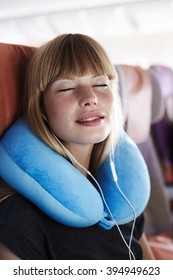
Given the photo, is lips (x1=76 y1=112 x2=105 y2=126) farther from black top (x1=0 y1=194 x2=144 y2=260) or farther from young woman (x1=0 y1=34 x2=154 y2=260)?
black top (x1=0 y1=194 x2=144 y2=260)

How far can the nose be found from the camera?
851 millimetres

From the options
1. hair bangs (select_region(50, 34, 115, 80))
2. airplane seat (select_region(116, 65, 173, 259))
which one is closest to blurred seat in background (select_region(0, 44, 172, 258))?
airplane seat (select_region(116, 65, 173, 259))

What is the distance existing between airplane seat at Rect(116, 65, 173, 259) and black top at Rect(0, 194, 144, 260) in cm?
32

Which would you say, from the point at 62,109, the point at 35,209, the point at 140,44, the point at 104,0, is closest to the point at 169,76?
the point at 140,44

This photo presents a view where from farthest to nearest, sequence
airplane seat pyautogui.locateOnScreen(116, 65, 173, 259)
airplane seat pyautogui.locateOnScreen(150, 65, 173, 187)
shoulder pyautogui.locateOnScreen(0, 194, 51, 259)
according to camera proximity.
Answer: airplane seat pyautogui.locateOnScreen(150, 65, 173, 187)
airplane seat pyautogui.locateOnScreen(116, 65, 173, 259)
shoulder pyautogui.locateOnScreen(0, 194, 51, 259)

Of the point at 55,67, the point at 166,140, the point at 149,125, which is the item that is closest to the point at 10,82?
the point at 55,67

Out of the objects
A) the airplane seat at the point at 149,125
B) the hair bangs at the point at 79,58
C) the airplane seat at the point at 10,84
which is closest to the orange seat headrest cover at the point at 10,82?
the airplane seat at the point at 10,84

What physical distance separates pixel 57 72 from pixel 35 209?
30cm

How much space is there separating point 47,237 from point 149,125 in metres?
0.74

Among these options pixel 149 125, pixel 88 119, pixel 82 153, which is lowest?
pixel 149 125

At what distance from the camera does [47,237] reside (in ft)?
2.78

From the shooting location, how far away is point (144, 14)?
1.46 m

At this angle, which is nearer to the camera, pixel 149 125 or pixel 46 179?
pixel 46 179

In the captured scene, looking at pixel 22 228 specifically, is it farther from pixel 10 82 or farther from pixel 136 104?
pixel 136 104
